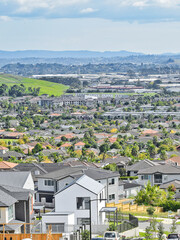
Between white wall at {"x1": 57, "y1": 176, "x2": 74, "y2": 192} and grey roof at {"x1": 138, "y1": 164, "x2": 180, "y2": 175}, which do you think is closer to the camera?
white wall at {"x1": 57, "y1": 176, "x2": 74, "y2": 192}

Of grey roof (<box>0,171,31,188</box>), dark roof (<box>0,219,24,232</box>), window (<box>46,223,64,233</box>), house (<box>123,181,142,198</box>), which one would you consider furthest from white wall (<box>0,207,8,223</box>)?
house (<box>123,181,142,198</box>)

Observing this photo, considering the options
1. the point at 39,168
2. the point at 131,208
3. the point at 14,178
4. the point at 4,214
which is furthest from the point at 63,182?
the point at 4,214

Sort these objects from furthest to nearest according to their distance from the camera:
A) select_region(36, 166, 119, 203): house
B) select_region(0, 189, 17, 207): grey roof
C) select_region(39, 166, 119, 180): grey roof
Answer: select_region(39, 166, 119, 180): grey roof < select_region(36, 166, 119, 203): house < select_region(0, 189, 17, 207): grey roof

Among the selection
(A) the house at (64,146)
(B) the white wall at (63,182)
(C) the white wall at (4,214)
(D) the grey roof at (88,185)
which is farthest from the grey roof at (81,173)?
(A) the house at (64,146)

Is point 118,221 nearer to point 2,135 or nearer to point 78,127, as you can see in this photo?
point 2,135

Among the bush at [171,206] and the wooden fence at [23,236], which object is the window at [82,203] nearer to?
the bush at [171,206]

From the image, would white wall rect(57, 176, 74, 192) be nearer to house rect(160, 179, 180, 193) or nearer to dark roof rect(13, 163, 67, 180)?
dark roof rect(13, 163, 67, 180)

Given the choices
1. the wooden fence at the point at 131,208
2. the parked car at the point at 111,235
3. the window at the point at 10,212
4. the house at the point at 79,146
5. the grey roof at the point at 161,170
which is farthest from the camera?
the house at the point at 79,146
